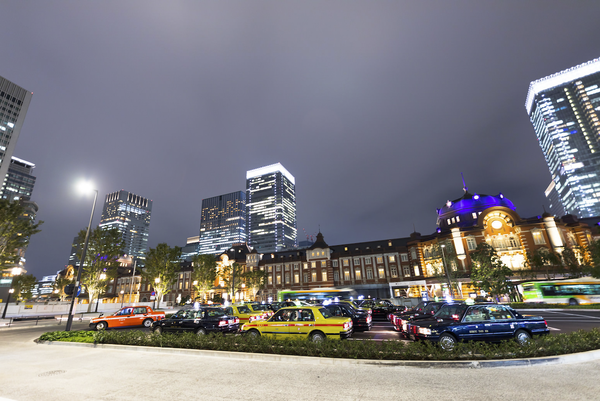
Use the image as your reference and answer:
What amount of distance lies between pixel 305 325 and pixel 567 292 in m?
36.4

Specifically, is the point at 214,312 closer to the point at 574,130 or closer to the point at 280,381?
the point at 280,381

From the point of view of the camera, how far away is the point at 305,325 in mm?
12227

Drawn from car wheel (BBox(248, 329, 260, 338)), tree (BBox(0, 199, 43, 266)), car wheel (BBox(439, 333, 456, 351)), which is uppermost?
tree (BBox(0, 199, 43, 266))

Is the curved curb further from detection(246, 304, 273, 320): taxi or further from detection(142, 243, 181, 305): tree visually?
detection(142, 243, 181, 305): tree

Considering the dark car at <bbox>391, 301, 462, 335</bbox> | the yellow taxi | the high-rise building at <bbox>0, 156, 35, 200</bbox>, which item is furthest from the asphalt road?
the high-rise building at <bbox>0, 156, 35, 200</bbox>

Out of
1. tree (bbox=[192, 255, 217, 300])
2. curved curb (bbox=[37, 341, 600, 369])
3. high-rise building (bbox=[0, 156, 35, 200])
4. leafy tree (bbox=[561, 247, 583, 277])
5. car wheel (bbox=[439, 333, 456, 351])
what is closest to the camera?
curved curb (bbox=[37, 341, 600, 369])

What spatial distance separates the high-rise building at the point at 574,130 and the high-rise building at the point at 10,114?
9086 inches

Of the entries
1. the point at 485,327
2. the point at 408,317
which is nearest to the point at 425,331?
the point at 485,327

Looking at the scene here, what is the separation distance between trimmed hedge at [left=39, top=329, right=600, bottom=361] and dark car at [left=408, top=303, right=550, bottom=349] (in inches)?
23.9

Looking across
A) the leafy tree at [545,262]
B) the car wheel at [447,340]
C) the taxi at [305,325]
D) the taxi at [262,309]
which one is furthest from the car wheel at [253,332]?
the leafy tree at [545,262]

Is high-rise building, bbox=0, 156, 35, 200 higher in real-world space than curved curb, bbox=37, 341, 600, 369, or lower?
higher

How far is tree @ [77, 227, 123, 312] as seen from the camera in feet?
124

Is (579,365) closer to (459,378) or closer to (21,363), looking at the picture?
(459,378)

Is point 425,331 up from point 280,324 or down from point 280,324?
down
